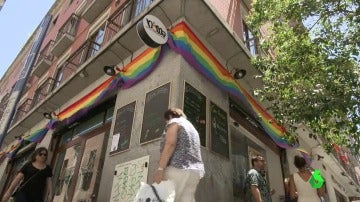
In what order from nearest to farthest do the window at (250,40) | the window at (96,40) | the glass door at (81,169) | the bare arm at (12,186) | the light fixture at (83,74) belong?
1. the bare arm at (12,186)
2. the glass door at (81,169)
3. the light fixture at (83,74)
4. the window at (250,40)
5. the window at (96,40)

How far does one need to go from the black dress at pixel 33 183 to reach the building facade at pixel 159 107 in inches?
49.4

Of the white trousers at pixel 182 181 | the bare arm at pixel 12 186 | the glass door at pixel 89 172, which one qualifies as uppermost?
the glass door at pixel 89 172

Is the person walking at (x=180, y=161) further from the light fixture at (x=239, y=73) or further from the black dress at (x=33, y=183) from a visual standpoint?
the light fixture at (x=239, y=73)

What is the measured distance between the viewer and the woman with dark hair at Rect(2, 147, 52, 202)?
4559mm

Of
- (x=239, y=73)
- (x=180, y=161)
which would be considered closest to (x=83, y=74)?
(x=239, y=73)

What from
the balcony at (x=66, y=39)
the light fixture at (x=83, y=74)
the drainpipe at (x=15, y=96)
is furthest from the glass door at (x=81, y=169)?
the balcony at (x=66, y=39)

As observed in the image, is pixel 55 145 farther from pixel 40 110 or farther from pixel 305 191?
pixel 305 191

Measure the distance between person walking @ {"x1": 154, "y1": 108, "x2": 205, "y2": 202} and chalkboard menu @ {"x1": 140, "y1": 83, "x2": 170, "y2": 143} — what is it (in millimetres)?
1912

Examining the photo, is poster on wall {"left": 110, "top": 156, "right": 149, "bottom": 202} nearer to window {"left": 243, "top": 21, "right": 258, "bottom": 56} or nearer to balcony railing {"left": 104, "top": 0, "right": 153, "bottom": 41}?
balcony railing {"left": 104, "top": 0, "right": 153, "bottom": 41}

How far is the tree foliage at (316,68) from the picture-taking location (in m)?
5.61

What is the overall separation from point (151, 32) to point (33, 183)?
3.41 m

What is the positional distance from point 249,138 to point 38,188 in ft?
17.9

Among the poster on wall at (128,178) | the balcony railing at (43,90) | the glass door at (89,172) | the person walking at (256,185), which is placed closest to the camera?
the person walking at (256,185)

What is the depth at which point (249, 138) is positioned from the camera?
26.2 ft
